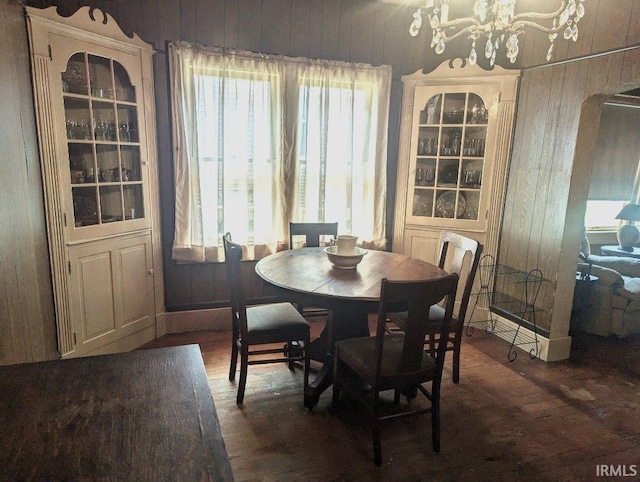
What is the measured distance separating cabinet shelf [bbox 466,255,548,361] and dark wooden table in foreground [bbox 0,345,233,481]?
113 inches

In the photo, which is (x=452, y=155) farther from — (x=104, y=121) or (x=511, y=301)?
(x=104, y=121)

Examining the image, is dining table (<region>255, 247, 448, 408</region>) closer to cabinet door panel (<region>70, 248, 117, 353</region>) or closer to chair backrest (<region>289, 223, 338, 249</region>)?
chair backrest (<region>289, 223, 338, 249</region>)

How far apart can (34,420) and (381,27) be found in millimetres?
3791

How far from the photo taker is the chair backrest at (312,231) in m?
3.32

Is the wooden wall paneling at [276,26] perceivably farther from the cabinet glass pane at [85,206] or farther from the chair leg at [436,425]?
A: the chair leg at [436,425]

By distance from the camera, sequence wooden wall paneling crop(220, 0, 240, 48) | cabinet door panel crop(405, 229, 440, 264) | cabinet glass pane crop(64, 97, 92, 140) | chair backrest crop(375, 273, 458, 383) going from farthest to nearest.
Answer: cabinet door panel crop(405, 229, 440, 264), wooden wall paneling crop(220, 0, 240, 48), cabinet glass pane crop(64, 97, 92, 140), chair backrest crop(375, 273, 458, 383)

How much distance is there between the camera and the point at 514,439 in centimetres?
225

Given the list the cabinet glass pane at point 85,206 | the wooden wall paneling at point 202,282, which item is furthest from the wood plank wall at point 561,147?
the cabinet glass pane at point 85,206

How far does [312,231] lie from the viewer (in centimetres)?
335

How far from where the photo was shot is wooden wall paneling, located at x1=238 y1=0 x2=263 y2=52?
10.7ft

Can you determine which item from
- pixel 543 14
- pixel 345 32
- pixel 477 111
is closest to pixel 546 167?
pixel 477 111

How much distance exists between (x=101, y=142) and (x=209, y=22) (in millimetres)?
1242

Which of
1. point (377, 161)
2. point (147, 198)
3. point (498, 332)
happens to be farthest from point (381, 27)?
point (498, 332)

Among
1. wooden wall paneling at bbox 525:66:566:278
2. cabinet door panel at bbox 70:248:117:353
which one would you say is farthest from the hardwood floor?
wooden wall paneling at bbox 525:66:566:278
